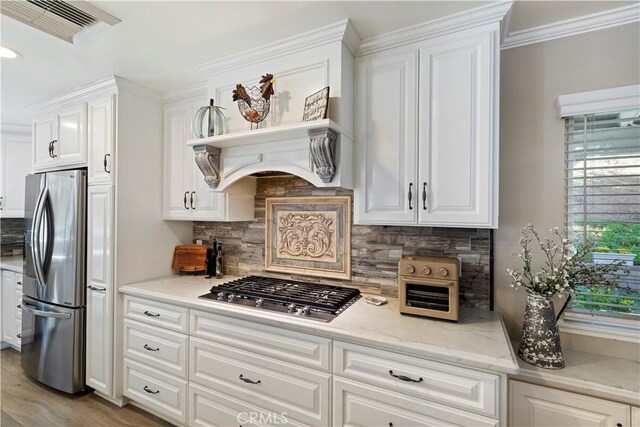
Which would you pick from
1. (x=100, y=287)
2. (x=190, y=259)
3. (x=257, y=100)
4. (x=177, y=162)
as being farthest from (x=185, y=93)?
(x=100, y=287)

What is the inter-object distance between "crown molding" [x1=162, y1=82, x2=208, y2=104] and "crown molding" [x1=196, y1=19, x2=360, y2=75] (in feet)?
1.00

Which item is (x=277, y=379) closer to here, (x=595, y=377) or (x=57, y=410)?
(x=595, y=377)

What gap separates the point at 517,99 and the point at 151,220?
2.78m

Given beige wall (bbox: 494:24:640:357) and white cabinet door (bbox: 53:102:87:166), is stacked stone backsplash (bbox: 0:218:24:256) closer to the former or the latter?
white cabinet door (bbox: 53:102:87:166)

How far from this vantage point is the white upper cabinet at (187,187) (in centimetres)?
241

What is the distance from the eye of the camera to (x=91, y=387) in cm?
248

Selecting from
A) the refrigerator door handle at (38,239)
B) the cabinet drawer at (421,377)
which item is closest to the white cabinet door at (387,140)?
the cabinet drawer at (421,377)

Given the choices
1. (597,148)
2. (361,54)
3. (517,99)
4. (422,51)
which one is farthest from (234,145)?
(597,148)

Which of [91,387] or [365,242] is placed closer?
[365,242]

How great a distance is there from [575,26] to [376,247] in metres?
1.63

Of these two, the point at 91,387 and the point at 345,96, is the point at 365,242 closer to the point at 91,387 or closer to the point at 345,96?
the point at 345,96

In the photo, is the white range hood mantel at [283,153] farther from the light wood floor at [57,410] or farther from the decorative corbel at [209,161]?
the light wood floor at [57,410]

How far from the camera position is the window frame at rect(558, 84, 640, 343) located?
150 centimetres

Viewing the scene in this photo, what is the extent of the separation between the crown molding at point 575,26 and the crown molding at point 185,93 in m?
Answer: 2.13
